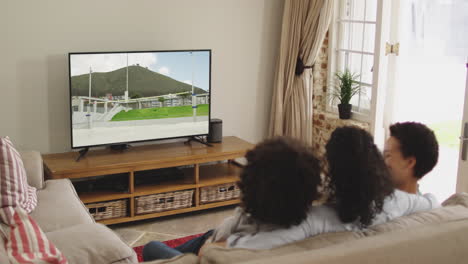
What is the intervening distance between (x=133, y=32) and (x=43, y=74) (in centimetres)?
75

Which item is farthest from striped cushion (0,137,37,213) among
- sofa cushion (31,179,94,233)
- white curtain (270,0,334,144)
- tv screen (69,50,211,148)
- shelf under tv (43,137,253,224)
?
white curtain (270,0,334,144)

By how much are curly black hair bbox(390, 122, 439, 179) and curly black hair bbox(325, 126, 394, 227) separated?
1.09 ft

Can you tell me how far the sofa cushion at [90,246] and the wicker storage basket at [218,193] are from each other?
1.60 meters

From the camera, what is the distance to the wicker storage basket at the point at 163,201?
167 inches

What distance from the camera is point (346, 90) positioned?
185 inches

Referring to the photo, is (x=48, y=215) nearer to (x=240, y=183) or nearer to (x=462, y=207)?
(x=240, y=183)

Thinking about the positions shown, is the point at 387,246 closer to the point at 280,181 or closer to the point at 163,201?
the point at 280,181

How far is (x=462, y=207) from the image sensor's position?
7.03ft

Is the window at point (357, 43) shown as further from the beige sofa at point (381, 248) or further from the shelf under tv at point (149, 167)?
the beige sofa at point (381, 248)

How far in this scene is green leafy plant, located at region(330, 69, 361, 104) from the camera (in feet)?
15.4

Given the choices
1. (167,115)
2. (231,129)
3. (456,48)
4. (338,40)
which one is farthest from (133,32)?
(456,48)

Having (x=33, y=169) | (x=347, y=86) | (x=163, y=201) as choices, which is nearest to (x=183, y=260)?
(x=33, y=169)

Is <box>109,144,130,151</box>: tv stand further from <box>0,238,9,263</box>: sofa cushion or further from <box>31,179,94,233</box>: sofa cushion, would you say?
<box>0,238,9,263</box>: sofa cushion

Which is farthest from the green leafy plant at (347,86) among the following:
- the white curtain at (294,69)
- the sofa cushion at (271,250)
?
the sofa cushion at (271,250)
